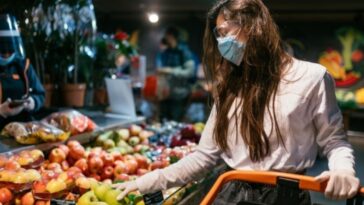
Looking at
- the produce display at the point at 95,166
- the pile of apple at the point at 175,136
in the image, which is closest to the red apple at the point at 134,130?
the produce display at the point at 95,166

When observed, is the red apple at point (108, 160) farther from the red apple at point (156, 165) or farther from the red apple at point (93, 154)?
the red apple at point (156, 165)

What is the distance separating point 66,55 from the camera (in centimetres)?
362

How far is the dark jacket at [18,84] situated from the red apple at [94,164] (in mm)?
653

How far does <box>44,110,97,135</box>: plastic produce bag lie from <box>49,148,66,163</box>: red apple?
28 cm

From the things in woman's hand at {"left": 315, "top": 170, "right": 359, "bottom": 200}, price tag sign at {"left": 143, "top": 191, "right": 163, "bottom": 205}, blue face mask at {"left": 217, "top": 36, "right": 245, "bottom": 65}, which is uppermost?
blue face mask at {"left": 217, "top": 36, "right": 245, "bottom": 65}

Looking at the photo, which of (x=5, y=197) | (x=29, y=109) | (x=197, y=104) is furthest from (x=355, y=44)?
(x=5, y=197)

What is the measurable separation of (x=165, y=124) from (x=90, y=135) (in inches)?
43.6

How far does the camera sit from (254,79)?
1601 millimetres

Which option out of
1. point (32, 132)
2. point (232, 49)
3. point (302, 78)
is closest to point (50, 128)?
point (32, 132)

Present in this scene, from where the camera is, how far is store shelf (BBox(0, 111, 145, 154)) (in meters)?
2.33

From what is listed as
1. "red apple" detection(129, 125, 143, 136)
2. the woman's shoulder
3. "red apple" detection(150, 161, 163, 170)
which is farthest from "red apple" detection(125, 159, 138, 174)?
the woman's shoulder

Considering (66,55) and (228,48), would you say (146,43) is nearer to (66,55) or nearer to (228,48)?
(66,55)

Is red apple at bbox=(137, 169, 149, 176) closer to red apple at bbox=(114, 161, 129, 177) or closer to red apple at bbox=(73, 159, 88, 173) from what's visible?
red apple at bbox=(114, 161, 129, 177)

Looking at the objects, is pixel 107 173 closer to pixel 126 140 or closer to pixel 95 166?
pixel 95 166
